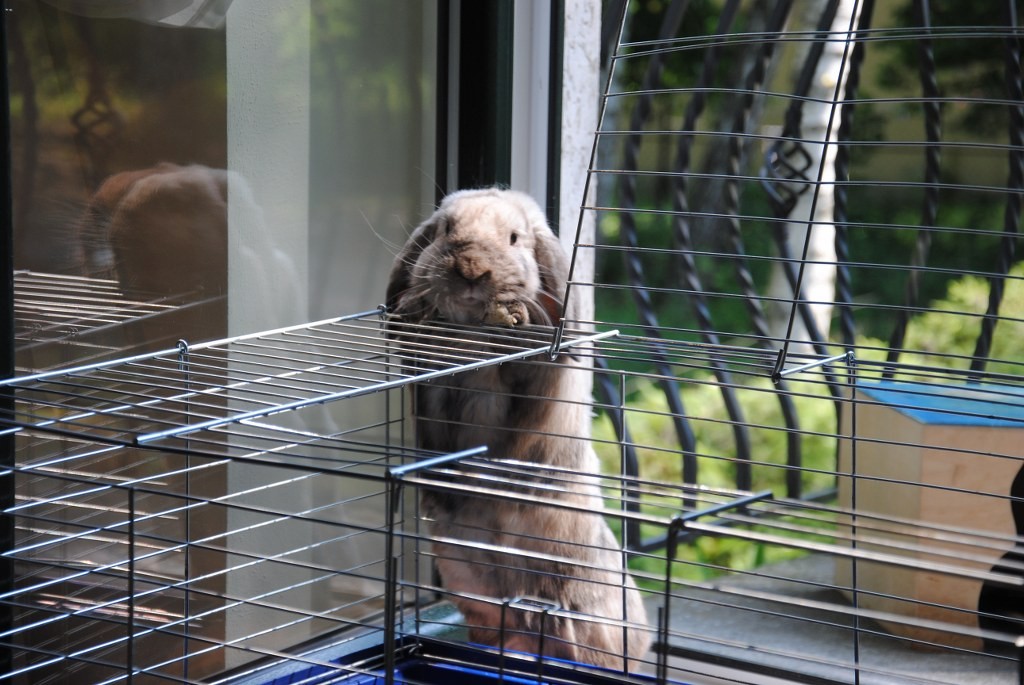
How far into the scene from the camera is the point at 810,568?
9.00 ft

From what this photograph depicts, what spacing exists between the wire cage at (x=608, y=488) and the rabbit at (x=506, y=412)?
40mm

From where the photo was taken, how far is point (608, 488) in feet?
3.58

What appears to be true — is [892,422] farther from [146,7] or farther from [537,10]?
[146,7]

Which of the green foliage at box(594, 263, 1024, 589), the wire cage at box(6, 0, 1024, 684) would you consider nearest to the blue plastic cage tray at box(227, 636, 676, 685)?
the wire cage at box(6, 0, 1024, 684)

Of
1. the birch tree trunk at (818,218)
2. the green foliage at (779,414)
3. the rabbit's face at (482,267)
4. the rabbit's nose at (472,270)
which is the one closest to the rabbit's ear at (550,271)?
the rabbit's face at (482,267)

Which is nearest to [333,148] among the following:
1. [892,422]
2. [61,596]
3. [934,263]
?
[61,596]

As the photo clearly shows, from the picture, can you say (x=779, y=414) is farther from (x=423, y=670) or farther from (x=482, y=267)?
(x=423, y=670)

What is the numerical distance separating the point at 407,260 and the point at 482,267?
196 millimetres

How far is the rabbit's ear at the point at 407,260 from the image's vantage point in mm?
1841

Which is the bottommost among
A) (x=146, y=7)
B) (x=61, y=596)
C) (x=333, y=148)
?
(x=61, y=596)

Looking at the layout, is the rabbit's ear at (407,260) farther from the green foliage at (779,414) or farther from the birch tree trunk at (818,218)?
the green foliage at (779,414)

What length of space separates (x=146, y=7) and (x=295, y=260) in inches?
22.5

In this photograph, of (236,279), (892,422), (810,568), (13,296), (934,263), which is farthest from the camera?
(934,263)

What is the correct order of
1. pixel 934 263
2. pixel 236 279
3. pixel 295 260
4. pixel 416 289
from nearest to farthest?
pixel 416 289, pixel 236 279, pixel 295 260, pixel 934 263
